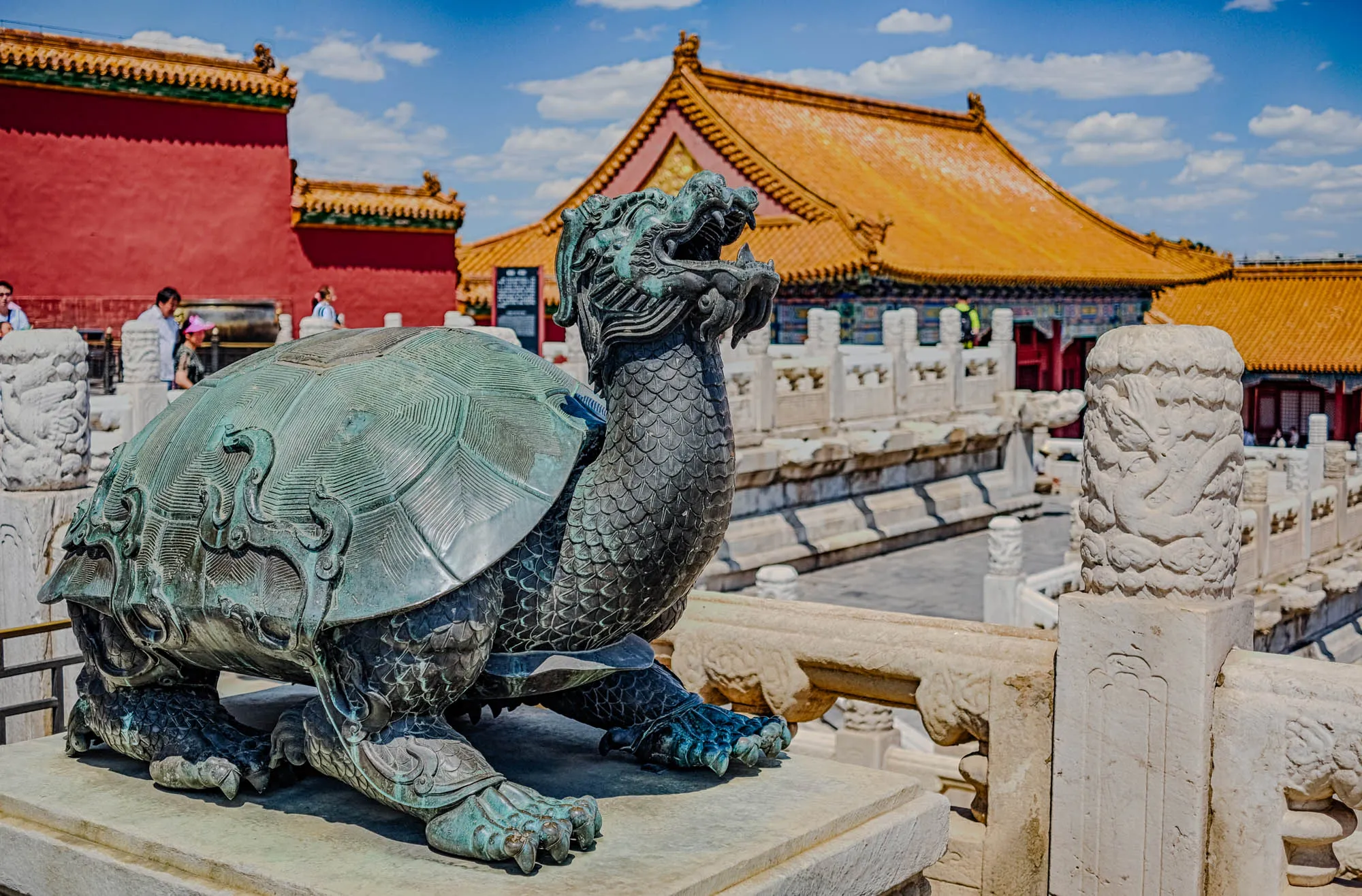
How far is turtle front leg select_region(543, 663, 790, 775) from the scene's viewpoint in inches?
117

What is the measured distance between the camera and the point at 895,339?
617 inches

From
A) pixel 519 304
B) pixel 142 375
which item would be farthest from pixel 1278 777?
pixel 519 304

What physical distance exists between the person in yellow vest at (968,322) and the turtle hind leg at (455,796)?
18192mm

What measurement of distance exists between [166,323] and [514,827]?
280 inches

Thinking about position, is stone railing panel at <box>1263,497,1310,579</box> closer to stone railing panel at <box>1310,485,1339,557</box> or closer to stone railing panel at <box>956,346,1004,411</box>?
stone railing panel at <box>1310,485,1339,557</box>

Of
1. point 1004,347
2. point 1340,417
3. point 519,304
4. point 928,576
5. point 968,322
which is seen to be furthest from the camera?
point 1340,417

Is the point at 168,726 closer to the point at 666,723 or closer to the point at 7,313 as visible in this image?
the point at 666,723

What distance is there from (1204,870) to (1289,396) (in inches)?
997

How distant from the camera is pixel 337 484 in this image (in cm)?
261

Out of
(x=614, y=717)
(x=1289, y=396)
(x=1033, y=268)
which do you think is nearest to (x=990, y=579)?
(x=614, y=717)

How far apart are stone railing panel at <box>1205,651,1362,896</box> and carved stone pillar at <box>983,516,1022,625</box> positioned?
20.6ft

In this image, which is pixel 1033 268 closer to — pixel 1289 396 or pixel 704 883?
pixel 1289 396

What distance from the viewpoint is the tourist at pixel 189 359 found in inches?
341

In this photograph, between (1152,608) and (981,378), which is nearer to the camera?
(1152,608)
